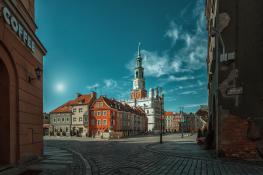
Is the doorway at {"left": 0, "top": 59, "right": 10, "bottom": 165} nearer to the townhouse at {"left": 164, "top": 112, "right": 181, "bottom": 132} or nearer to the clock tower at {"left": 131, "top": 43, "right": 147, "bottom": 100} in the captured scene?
the clock tower at {"left": 131, "top": 43, "right": 147, "bottom": 100}

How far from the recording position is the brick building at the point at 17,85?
832cm

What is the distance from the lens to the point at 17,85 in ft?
29.8

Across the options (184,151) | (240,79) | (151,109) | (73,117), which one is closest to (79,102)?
(73,117)

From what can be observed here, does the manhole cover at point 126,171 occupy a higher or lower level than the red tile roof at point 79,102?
lower

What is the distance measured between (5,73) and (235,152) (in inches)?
477

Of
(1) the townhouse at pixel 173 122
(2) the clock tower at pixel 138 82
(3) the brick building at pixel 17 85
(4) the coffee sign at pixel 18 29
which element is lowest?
(1) the townhouse at pixel 173 122

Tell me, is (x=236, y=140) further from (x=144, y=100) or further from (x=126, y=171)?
(x=144, y=100)

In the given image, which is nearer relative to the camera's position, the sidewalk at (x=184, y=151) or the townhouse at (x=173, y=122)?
the sidewalk at (x=184, y=151)

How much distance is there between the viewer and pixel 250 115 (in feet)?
33.9

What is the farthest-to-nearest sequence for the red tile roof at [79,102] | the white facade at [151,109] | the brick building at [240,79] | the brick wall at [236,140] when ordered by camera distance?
the white facade at [151,109], the red tile roof at [79,102], the brick building at [240,79], the brick wall at [236,140]

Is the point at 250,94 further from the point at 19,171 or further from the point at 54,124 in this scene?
the point at 54,124

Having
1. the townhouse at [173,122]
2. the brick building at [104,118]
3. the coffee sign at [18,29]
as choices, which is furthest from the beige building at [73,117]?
the townhouse at [173,122]

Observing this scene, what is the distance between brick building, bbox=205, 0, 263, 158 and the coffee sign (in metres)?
10.8

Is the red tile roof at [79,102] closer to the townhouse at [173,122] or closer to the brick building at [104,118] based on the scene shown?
the brick building at [104,118]
